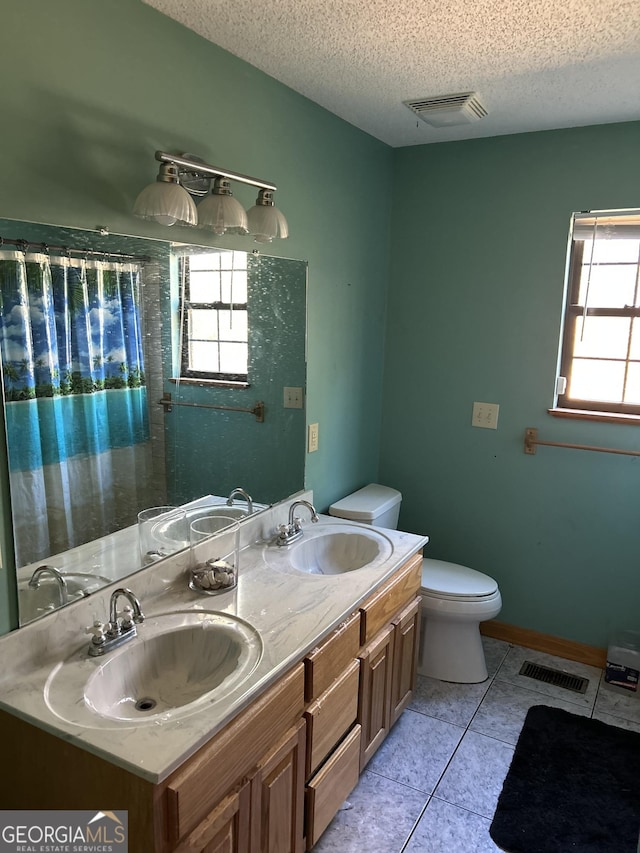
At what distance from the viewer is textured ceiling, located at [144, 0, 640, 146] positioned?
5.49 feet

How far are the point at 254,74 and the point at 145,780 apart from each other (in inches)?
82.0

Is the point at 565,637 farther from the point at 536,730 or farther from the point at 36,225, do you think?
the point at 36,225

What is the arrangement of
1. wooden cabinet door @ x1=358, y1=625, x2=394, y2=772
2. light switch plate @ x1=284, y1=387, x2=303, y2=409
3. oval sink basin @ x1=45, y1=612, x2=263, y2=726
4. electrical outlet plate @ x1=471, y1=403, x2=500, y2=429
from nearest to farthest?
oval sink basin @ x1=45, y1=612, x2=263, y2=726 → wooden cabinet door @ x1=358, y1=625, x2=394, y2=772 → light switch plate @ x1=284, y1=387, x2=303, y2=409 → electrical outlet plate @ x1=471, y1=403, x2=500, y2=429

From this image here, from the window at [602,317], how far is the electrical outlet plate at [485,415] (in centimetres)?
31

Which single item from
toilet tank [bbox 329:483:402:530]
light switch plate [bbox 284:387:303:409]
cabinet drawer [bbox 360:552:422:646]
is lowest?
cabinet drawer [bbox 360:552:422:646]

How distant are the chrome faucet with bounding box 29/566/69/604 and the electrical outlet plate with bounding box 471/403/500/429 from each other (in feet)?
6.95

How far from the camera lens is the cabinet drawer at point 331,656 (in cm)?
168

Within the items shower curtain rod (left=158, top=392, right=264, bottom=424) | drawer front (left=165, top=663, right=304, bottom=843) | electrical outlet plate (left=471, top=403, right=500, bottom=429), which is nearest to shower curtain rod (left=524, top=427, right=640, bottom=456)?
electrical outlet plate (left=471, top=403, right=500, bottom=429)

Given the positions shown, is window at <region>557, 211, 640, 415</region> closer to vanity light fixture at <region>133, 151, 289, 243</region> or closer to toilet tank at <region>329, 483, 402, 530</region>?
toilet tank at <region>329, 483, 402, 530</region>

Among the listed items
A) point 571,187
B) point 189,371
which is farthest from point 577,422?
point 189,371

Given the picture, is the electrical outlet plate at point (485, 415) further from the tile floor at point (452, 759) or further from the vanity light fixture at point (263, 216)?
the vanity light fixture at point (263, 216)

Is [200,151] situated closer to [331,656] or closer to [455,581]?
[331,656]

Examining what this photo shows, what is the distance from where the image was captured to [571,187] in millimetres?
2738

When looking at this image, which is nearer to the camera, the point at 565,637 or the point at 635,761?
the point at 635,761
